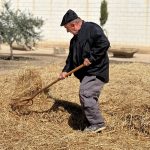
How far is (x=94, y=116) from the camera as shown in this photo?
22.5 ft

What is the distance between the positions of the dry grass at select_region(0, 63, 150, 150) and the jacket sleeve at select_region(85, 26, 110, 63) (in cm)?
95

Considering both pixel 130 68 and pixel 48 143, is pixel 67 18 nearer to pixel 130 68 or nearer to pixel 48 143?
pixel 48 143

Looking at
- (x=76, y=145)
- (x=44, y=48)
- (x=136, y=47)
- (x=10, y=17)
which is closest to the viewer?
(x=76, y=145)

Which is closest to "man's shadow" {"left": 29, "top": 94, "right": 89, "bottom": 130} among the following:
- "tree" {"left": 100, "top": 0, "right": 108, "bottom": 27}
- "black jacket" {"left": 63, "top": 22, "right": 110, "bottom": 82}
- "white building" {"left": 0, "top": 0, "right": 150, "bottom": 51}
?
"black jacket" {"left": 63, "top": 22, "right": 110, "bottom": 82}

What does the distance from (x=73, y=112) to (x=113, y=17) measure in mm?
24199

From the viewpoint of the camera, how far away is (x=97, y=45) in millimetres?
6723

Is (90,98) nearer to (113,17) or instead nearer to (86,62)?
(86,62)

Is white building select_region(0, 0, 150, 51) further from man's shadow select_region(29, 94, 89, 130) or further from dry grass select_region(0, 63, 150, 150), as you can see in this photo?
man's shadow select_region(29, 94, 89, 130)

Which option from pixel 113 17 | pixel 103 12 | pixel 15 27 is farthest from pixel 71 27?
pixel 113 17

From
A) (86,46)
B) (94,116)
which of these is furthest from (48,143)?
(86,46)

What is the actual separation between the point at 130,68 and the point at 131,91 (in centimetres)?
254

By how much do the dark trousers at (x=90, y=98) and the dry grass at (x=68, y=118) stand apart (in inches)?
8.1

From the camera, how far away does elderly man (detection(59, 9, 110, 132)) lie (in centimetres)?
674

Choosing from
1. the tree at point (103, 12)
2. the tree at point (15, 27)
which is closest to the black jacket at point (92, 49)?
the tree at point (15, 27)
